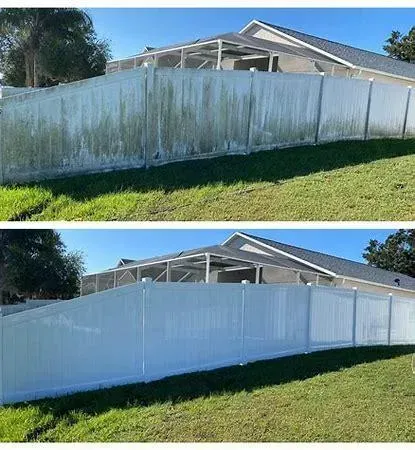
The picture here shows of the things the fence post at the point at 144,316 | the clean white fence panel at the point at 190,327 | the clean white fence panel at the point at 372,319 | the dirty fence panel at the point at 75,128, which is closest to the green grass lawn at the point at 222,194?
the dirty fence panel at the point at 75,128

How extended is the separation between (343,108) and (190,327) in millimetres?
4791

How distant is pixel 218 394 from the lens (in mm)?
6355

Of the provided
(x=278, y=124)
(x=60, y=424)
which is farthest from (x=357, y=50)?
(x=60, y=424)

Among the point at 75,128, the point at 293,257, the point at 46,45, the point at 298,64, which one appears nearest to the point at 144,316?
the point at 75,128

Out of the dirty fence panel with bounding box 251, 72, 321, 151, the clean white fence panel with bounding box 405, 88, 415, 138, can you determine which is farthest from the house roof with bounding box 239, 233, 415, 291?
the dirty fence panel with bounding box 251, 72, 321, 151

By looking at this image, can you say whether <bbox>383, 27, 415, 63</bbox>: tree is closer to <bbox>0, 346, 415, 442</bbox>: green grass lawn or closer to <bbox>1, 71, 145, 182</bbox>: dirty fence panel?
<bbox>1, 71, 145, 182</bbox>: dirty fence panel

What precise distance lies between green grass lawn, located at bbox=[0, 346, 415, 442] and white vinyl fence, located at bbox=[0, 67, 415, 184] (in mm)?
2694

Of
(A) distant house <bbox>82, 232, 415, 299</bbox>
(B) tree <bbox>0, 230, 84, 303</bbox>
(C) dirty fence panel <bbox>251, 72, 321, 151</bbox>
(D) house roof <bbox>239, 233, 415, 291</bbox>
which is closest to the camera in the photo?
(C) dirty fence panel <bbox>251, 72, 321, 151</bbox>

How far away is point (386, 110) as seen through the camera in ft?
35.6

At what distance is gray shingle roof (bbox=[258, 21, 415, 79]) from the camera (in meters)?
13.1

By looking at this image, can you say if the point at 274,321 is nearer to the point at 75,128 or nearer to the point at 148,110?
the point at 148,110

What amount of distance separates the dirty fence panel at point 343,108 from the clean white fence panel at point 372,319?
9.20 ft
